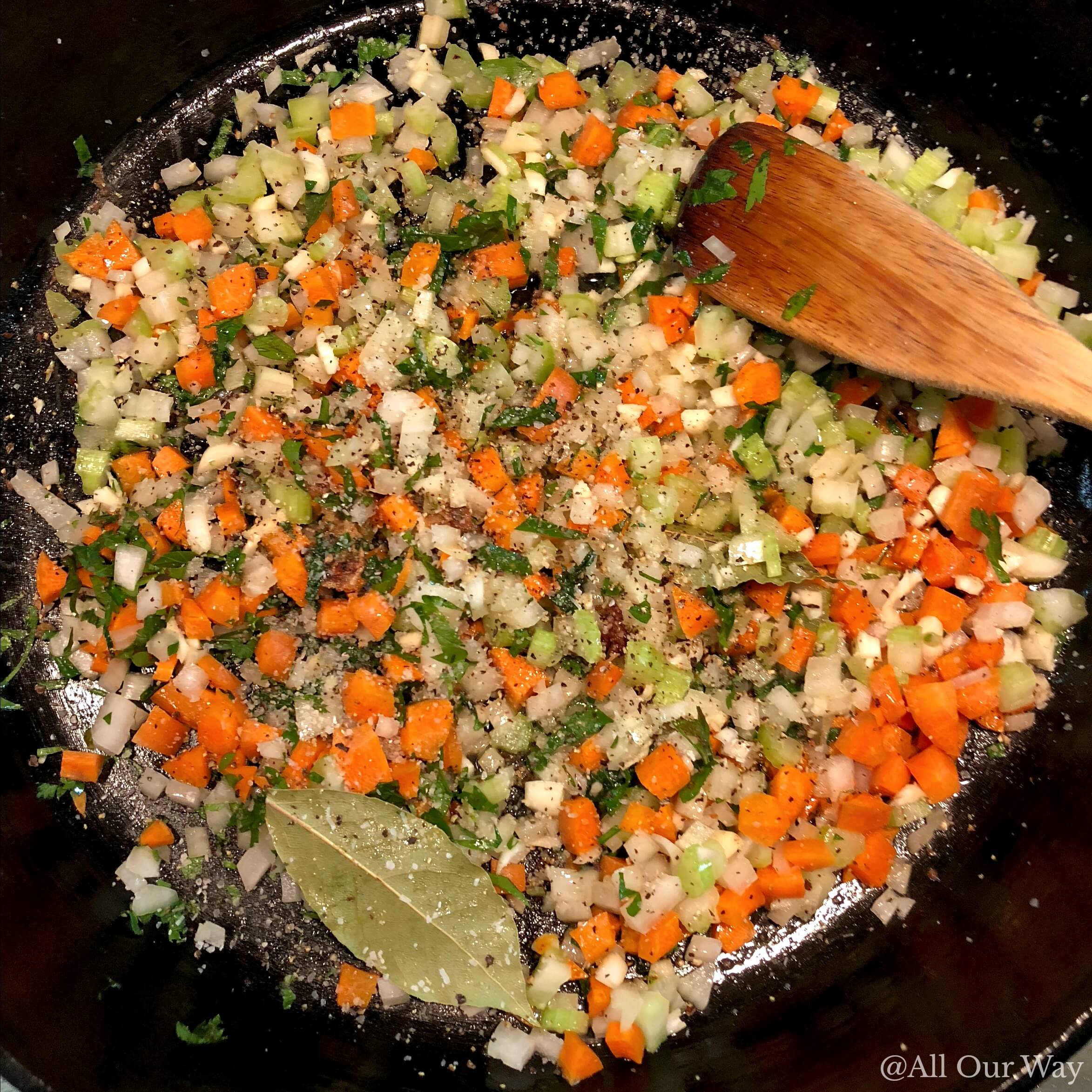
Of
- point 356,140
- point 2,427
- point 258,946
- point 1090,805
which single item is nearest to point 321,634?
→ point 258,946

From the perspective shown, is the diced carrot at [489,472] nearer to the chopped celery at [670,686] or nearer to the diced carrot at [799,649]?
the chopped celery at [670,686]

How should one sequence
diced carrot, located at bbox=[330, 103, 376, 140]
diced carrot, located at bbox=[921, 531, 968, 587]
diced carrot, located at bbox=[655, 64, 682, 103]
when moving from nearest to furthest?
A: diced carrot, located at bbox=[921, 531, 968, 587] < diced carrot, located at bbox=[330, 103, 376, 140] < diced carrot, located at bbox=[655, 64, 682, 103]

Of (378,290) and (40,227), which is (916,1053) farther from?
(40,227)

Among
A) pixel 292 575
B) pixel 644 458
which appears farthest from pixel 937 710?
pixel 292 575

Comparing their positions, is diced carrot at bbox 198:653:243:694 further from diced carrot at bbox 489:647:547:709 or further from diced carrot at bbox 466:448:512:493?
diced carrot at bbox 466:448:512:493

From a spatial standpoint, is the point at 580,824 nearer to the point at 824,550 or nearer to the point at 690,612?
the point at 690,612

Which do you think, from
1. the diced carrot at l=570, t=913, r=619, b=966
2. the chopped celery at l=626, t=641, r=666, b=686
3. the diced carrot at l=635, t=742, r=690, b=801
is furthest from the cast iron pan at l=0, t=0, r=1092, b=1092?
the chopped celery at l=626, t=641, r=666, b=686
